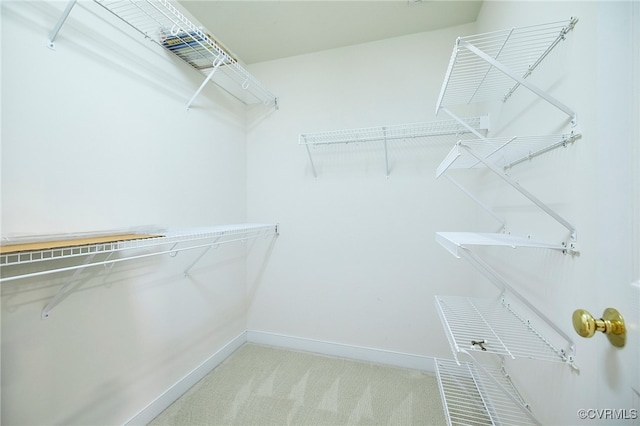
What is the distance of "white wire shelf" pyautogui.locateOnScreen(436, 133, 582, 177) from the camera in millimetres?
867

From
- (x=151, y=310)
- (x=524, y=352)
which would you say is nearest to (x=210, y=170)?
(x=151, y=310)

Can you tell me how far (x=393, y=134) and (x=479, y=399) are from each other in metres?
1.80

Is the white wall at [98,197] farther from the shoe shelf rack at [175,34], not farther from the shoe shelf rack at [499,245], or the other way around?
the shoe shelf rack at [499,245]

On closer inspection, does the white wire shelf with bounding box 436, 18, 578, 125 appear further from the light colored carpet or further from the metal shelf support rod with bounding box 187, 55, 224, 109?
the light colored carpet

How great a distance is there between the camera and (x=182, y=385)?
1610 mm

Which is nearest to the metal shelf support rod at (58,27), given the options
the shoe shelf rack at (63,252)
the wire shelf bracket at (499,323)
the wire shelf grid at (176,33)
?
the wire shelf grid at (176,33)

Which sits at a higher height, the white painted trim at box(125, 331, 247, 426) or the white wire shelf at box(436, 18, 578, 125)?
the white wire shelf at box(436, 18, 578, 125)

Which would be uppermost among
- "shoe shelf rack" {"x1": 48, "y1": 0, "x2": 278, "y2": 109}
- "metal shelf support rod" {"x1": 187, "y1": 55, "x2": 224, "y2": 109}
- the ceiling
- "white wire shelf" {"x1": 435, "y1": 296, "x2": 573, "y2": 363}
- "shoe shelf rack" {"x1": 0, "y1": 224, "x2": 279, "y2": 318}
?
the ceiling

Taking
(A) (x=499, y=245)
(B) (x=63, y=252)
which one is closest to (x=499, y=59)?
(A) (x=499, y=245)

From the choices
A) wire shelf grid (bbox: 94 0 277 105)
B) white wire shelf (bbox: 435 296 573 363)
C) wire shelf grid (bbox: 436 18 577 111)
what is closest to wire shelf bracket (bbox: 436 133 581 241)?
wire shelf grid (bbox: 436 18 577 111)

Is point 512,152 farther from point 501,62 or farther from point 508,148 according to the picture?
point 501,62

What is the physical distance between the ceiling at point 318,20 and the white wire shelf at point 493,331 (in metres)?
1.82

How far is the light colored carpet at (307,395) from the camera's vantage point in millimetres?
1435

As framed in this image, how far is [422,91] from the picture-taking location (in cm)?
189
